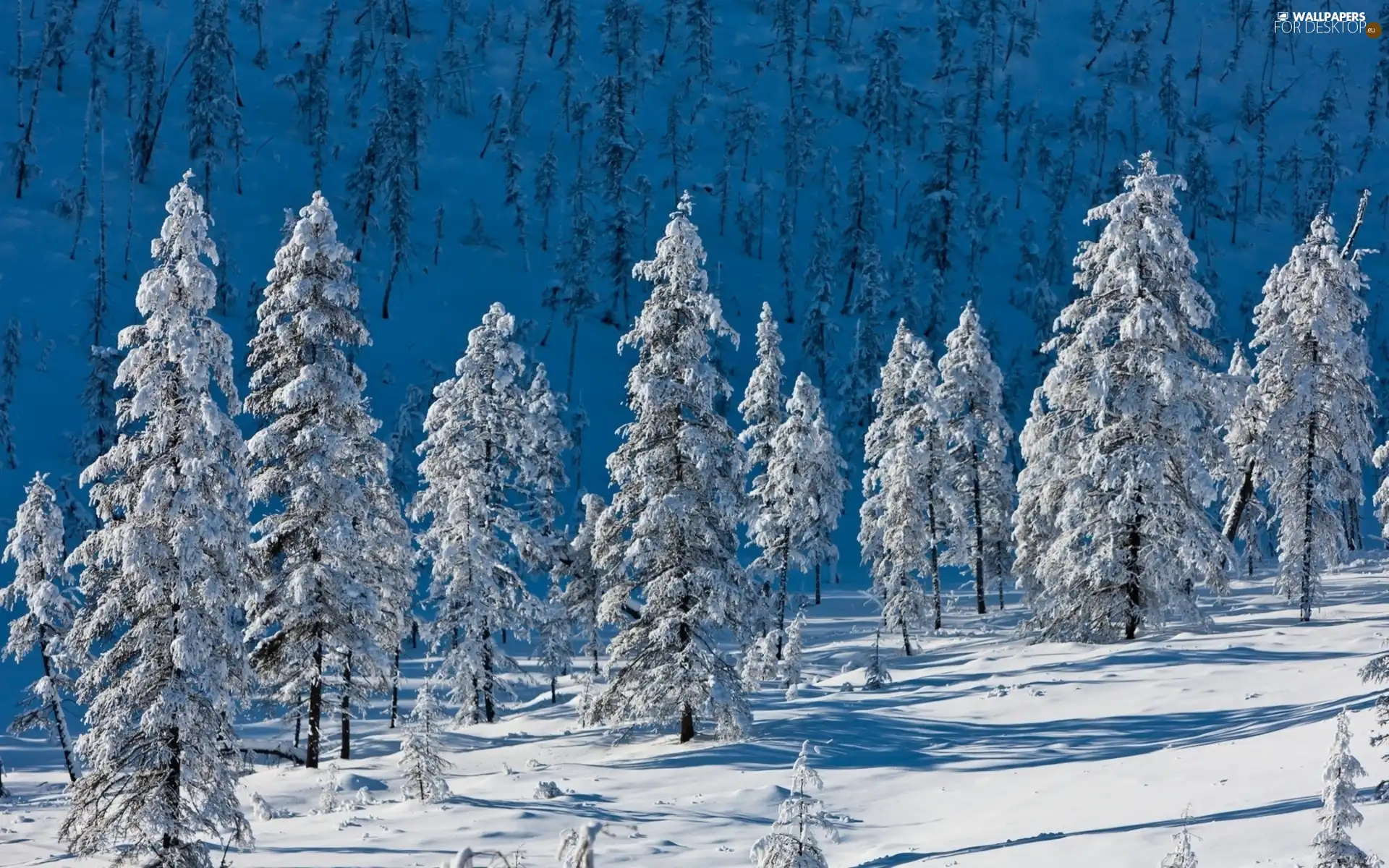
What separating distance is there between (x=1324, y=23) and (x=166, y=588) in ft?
599

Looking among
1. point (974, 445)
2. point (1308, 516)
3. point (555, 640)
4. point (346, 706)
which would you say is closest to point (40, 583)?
point (346, 706)

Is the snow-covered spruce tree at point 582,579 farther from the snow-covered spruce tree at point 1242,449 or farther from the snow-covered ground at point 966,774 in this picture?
the snow-covered spruce tree at point 1242,449

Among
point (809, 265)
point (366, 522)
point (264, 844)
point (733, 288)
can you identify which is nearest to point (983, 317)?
point (809, 265)

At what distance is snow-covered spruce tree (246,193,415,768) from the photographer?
2719cm

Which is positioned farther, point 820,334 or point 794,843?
point 820,334

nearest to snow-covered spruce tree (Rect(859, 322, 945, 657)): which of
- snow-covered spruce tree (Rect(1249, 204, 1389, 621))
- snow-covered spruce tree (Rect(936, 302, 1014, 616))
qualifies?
snow-covered spruce tree (Rect(936, 302, 1014, 616))

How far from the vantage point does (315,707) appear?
94.4ft

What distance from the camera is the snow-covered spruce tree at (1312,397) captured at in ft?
111

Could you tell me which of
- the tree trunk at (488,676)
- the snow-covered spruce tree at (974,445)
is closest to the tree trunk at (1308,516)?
the snow-covered spruce tree at (974,445)

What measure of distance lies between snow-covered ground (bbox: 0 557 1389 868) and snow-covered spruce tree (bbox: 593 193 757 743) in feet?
4.91

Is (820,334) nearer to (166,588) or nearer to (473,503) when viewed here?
(473,503)

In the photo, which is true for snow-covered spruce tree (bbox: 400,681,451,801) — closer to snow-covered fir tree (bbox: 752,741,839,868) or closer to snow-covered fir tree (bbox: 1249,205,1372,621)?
snow-covered fir tree (bbox: 752,741,839,868)

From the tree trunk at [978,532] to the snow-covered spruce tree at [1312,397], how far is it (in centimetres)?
1613

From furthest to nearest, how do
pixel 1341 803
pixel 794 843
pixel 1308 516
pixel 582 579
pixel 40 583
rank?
pixel 582 579
pixel 40 583
pixel 1308 516
pixel 794 843
pixel 1341 803
